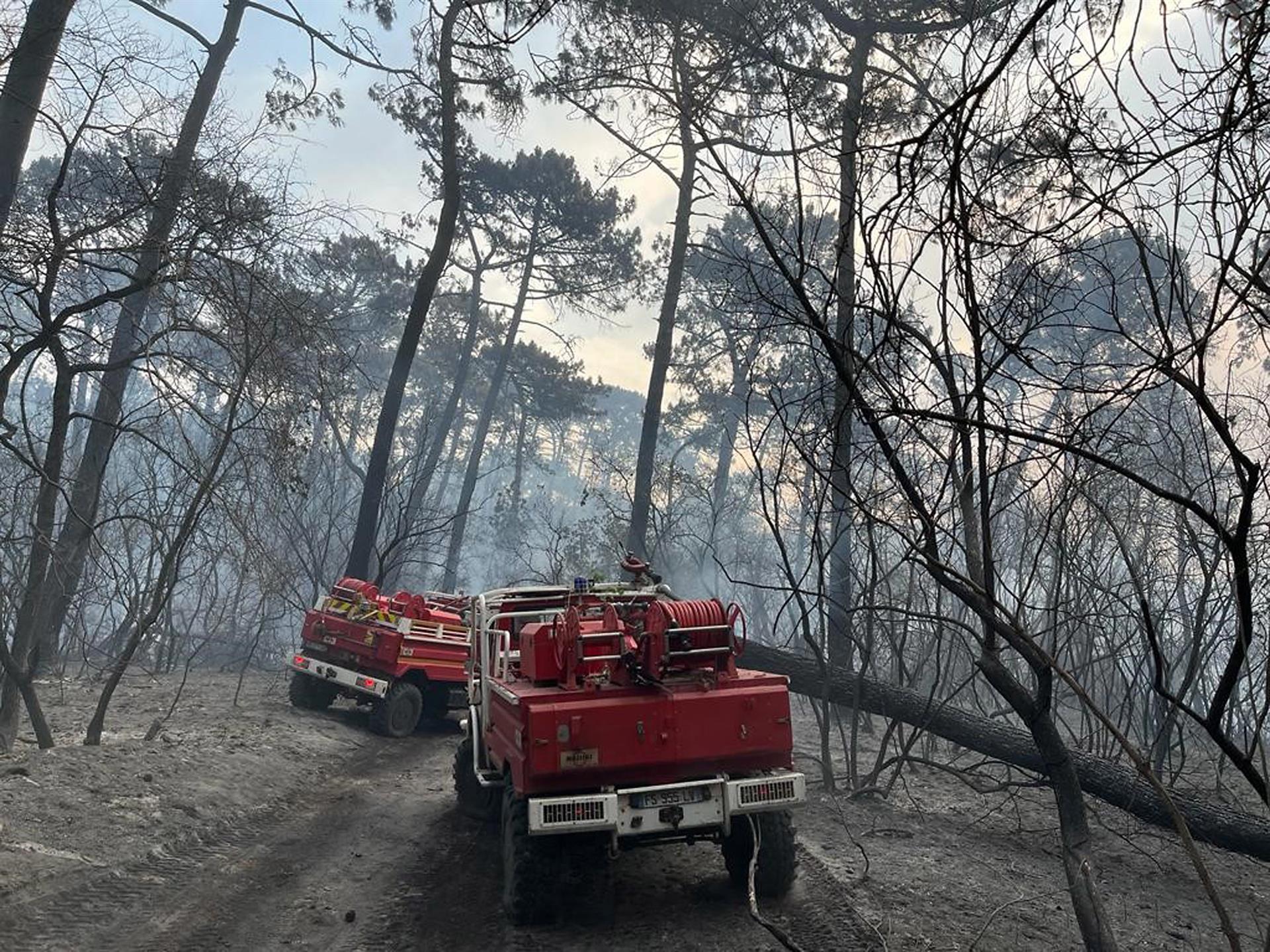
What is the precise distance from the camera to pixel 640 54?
6855 millimetres

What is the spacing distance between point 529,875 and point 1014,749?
17.6 feet

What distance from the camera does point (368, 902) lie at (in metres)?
5.84

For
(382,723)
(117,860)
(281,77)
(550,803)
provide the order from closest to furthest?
(550,803)
(117,860)
(382,723)
(281,77)

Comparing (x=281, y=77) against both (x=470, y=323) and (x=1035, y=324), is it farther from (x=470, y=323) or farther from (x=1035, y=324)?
(x=470, y=323)

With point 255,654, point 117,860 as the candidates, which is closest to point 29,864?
point 117,860

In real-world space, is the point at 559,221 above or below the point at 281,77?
above

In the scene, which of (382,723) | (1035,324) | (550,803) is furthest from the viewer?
(382,723)

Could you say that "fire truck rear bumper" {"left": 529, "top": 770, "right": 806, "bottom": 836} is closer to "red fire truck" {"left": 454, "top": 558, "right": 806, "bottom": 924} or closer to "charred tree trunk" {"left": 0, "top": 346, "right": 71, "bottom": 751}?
"red fire truck" {"left": 454, "top": 558, "right": 806, "bottom": 924}

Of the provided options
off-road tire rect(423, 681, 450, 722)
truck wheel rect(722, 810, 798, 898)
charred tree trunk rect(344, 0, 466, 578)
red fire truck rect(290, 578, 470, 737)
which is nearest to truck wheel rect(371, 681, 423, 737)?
red fire truck rect(290, 578, 470, 737)

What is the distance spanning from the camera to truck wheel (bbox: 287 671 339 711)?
42.4ft

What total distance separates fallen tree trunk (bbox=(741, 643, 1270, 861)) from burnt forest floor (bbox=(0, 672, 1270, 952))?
0.50 meters

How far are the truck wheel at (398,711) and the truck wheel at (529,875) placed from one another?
23.7 ft

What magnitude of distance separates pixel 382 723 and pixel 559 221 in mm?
20223

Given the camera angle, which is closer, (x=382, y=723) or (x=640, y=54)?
(x=640, y=54)
